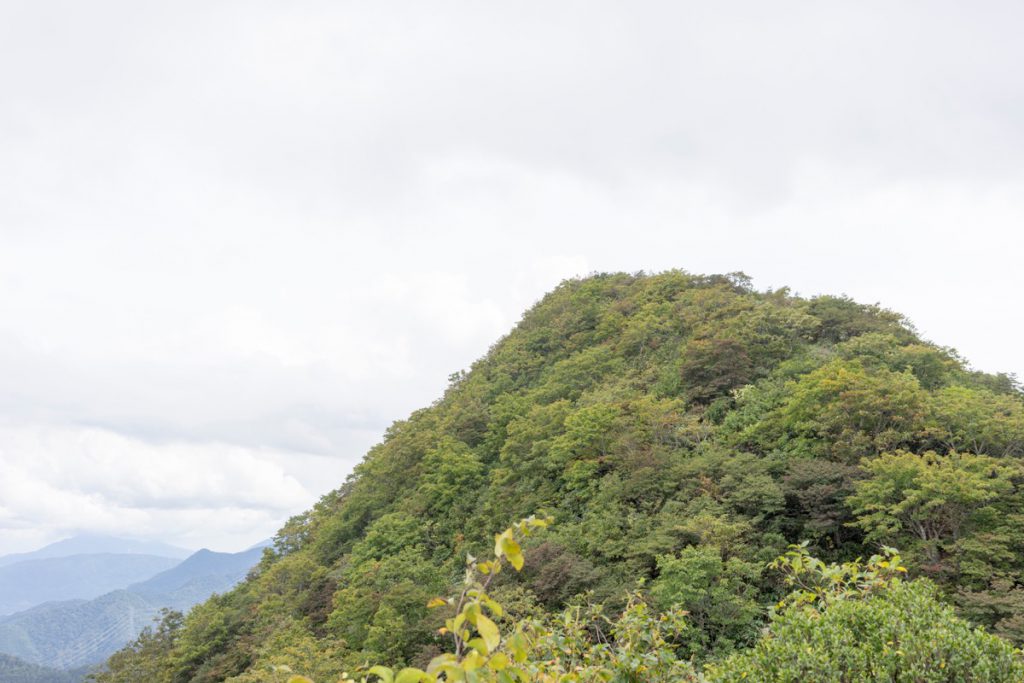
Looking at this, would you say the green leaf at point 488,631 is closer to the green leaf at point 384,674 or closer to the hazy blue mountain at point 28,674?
the green leaf at point 384,674

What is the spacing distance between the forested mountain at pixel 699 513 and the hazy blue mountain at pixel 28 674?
13206cm

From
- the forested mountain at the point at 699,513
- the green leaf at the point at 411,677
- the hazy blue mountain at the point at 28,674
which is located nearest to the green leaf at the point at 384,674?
the green leaf at the point at 411,677

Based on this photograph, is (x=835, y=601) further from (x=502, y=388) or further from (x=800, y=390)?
(x=502, y=388)

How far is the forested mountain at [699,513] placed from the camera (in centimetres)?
383

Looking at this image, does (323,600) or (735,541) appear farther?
(323,600)

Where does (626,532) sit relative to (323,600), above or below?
above

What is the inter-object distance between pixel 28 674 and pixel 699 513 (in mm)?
166117

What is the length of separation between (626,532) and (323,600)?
1242cm

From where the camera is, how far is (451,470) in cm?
2236

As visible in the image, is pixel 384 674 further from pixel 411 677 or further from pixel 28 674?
pixel 28 674

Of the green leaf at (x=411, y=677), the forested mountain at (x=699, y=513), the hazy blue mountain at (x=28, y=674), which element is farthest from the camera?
the hazy blue mountain at (x=28, y=674)

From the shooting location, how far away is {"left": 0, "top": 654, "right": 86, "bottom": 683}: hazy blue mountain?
391 feet

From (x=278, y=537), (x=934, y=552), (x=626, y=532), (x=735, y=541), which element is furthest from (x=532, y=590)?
(x=278, y=537)

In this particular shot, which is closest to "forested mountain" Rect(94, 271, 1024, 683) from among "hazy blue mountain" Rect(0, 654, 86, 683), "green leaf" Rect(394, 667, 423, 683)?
"green leaf" Rect(394, 667, 423, 683)
